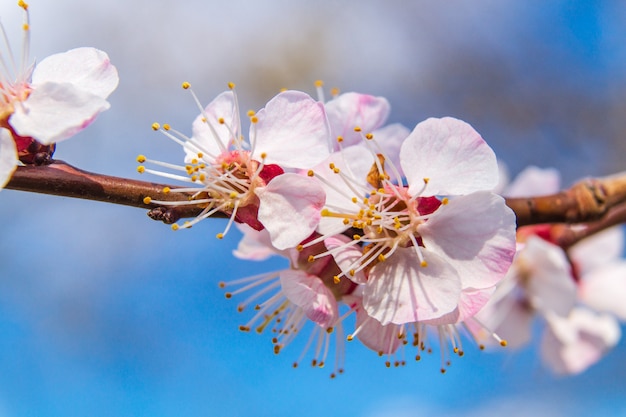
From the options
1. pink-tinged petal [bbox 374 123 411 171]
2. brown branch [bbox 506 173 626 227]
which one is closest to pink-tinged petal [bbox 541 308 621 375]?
brown branch [bbox 506 173 626 227]

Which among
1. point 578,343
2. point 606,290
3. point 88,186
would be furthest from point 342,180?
point 578,343

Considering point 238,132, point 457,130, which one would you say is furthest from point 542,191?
point 238,132

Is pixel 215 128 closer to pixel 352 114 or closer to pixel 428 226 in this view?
pixel 352 114

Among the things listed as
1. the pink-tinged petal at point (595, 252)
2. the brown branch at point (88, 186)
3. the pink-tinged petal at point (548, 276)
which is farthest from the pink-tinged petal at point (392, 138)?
the pink-tinged petal at point (595, 252)

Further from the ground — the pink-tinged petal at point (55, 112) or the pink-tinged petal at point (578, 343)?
the pink-tinged petal at point (55, 112)

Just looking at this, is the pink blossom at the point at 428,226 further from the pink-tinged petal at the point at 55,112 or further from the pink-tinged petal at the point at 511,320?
the pink-tinged petal at the point at 511,320

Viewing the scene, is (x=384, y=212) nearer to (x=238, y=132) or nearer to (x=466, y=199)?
(x=466, y=199)
